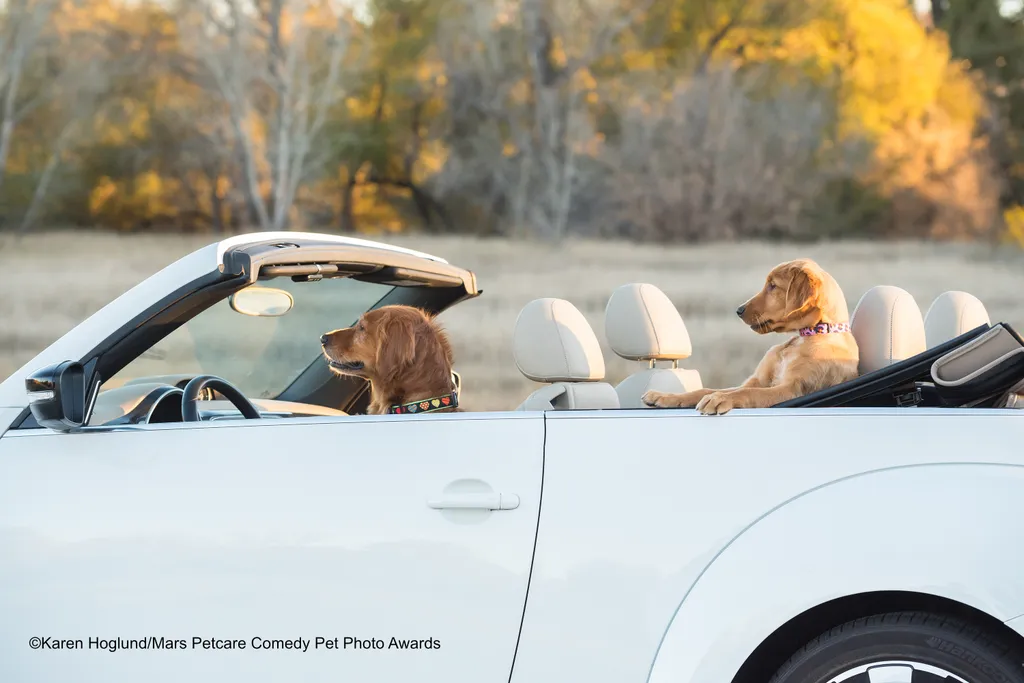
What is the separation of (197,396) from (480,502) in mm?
980

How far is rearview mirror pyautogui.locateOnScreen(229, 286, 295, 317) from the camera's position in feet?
12.3

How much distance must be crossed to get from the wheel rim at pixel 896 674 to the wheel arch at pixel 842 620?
0.10 m

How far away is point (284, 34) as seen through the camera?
25.8 metres

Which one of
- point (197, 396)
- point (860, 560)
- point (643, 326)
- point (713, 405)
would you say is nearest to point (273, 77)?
point (643, 326)

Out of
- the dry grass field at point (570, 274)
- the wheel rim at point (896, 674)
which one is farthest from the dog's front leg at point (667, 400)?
the dry grass field at point (570, 274)

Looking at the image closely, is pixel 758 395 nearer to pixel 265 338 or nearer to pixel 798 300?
pixel 798 300

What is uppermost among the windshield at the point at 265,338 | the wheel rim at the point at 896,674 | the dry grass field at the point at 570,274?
the dry grass field at the point at 570,274

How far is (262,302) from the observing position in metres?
3.81

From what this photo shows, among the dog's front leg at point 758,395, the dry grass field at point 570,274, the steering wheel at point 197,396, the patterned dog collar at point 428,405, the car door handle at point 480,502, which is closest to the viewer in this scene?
the car door handle at point 480,502

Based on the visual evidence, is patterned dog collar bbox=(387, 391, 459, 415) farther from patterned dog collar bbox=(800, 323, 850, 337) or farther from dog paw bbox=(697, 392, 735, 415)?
patterned dog collar bbox=(800, 323, 850, 337)

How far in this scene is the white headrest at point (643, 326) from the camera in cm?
→ 380

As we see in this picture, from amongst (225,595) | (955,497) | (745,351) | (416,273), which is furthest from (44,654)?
(745,351)

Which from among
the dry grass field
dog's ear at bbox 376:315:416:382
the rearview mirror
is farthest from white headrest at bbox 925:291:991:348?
the dry grass field

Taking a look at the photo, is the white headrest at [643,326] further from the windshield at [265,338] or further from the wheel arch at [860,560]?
the wheel arch at [860,560]
